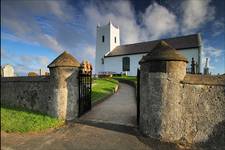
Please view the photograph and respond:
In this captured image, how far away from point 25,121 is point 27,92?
2.33 meters

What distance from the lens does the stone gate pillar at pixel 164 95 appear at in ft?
21.5

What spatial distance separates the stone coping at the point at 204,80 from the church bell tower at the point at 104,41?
3722 centimetres

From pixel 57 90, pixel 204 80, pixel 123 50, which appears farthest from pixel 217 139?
pixel 123 50

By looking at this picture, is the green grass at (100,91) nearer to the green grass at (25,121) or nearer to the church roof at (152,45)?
the green grass at (25,121)

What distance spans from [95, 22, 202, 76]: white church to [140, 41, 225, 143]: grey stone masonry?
2598 cm

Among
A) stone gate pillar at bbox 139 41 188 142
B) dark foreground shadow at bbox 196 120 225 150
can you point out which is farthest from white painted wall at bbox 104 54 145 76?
dark foreground shadow at bbox 196 120 225 150

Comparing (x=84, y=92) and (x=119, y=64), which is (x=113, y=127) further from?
(x=119, y=64)

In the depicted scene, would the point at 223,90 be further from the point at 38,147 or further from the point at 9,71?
the point at 9,71

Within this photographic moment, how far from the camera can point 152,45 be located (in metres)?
36.7

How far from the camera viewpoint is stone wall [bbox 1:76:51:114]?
30.7ft

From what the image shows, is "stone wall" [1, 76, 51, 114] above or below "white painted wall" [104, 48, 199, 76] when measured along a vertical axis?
below

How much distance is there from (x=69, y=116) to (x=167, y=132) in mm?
4807

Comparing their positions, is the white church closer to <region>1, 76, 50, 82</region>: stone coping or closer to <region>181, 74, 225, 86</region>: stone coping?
<region>181, 74, 225, 86</region>: stone coping

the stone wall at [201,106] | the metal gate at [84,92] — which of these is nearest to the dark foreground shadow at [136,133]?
the stone wall at [201,106]
